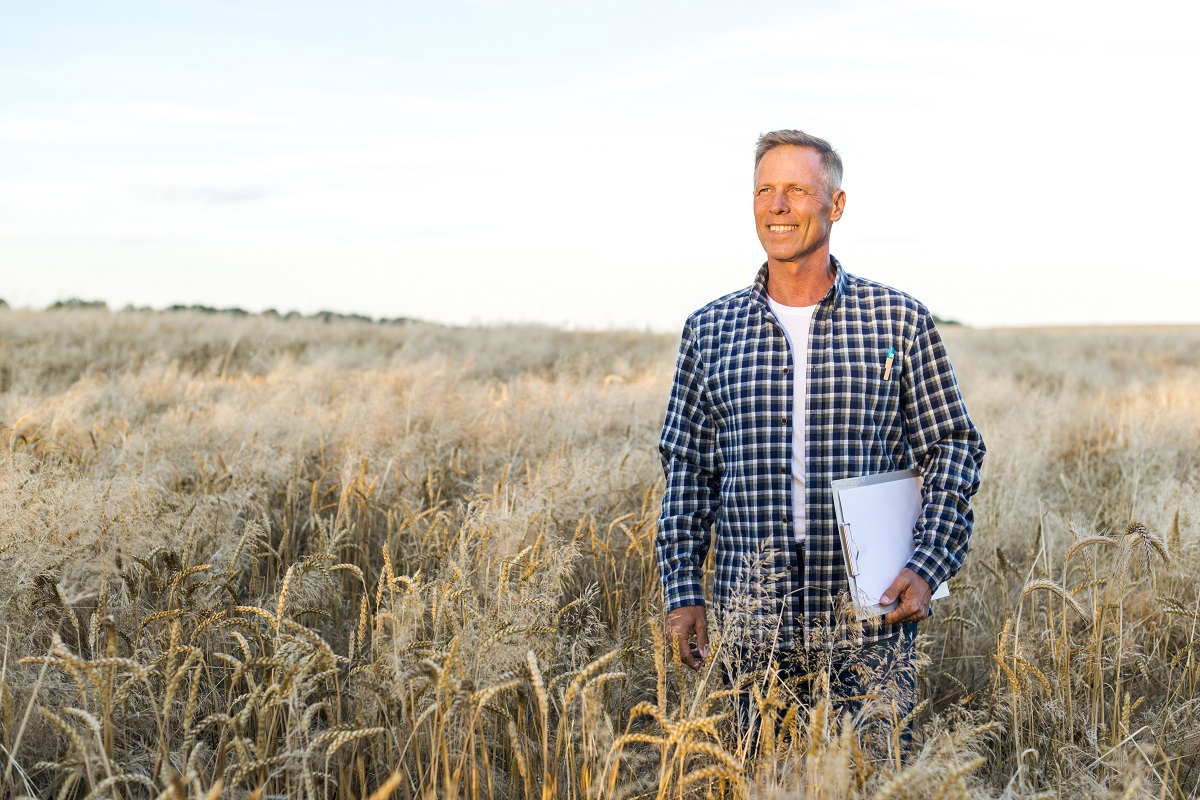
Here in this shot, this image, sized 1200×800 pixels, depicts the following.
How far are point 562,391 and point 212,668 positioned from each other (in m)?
5.32

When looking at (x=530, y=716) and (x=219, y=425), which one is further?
(x=219, y=425)

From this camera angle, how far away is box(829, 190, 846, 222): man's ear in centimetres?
262

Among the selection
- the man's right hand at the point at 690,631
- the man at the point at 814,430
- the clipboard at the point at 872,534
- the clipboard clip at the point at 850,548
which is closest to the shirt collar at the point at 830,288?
the man at the point at 814,430

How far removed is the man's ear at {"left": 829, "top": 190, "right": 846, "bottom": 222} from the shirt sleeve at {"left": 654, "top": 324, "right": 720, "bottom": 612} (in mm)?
540

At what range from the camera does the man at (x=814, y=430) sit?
2520 mm

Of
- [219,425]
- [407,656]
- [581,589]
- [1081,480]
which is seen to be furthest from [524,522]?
[1081,480]

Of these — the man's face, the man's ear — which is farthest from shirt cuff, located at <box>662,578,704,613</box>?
the man's ear

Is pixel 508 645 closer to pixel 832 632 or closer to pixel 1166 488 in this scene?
pixel 832 632

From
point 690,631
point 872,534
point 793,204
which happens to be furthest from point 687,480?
point 793,204

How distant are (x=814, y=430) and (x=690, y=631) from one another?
2.23 feet

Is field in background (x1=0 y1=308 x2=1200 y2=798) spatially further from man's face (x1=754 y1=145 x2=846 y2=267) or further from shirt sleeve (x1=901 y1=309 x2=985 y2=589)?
man's face (x1=754 y1=145 x2=846 y2=267)

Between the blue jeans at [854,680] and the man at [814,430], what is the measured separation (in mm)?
16

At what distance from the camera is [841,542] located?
98.3 inches

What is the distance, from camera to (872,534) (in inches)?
98.0
